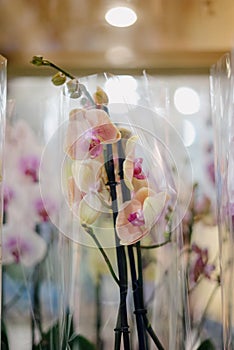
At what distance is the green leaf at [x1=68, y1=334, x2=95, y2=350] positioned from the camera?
90 cm

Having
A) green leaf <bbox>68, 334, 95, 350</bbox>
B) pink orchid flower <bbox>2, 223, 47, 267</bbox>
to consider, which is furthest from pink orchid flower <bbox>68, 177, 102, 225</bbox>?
green leaf <bbox>68, 334, 95, 350</bbox>

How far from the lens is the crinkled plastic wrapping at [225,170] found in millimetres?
890

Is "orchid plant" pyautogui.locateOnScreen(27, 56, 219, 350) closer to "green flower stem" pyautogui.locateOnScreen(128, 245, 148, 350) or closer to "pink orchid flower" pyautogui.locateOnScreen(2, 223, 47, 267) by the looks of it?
"green flower stem" pyautogui.locateOnScreen(128, 245, 148, 350)

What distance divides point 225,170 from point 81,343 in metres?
0.43

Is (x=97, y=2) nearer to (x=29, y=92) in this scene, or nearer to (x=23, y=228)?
(x=29, y=92)

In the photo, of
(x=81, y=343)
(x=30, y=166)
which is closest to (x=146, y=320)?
(x=81, y=343)

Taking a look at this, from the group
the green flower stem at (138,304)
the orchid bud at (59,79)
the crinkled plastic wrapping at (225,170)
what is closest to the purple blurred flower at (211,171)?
the crinkled plastic wrapping at (225,170)

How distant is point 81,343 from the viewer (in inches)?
35.7

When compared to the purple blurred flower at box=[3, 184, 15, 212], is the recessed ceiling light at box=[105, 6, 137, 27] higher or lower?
higher

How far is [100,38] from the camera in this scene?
104 cm

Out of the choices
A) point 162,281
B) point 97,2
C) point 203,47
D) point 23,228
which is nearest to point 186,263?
point 162,281

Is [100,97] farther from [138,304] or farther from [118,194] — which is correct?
[138,304]

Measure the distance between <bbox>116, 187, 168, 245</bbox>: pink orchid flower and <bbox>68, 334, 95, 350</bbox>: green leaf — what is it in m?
0.20

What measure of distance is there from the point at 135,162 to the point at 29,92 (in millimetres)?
291
